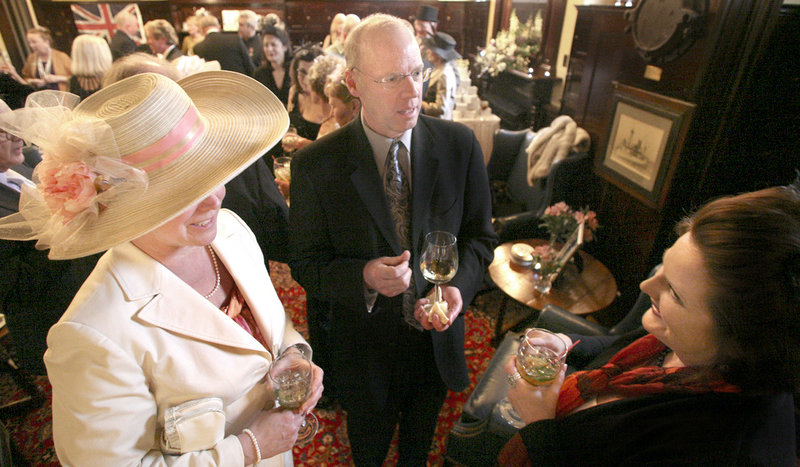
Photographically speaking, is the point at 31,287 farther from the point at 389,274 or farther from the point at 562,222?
the point at 562,222

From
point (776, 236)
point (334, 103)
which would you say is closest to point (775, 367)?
point (776, 236)

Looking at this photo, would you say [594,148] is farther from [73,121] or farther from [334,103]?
[73,121]

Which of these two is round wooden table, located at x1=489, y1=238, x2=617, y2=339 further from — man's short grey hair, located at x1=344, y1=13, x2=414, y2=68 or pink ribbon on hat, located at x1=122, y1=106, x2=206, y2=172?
pink ribbon on hat, located at x1=122, y1=106, x2=206, y2=172

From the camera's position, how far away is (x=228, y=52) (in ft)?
16.4

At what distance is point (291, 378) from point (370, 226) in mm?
609

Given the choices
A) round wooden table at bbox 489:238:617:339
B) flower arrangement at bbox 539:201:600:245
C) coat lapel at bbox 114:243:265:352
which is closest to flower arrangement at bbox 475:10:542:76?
flower arrangement at bbox 539:201:600:245

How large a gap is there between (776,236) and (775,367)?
0.29 m

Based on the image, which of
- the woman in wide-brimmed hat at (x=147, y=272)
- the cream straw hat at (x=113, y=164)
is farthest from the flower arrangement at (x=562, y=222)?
the cream straw hat at (x=113, y=164)

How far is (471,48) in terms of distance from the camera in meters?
9.67

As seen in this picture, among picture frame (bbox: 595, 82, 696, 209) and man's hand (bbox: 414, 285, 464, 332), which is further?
picture frame (bbox: 595, 82, 696, 209)

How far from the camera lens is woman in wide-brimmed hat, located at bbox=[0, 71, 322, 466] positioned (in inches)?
31.2

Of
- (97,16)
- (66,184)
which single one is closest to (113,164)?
(66,184)

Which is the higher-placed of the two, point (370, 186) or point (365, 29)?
point (365, 29)

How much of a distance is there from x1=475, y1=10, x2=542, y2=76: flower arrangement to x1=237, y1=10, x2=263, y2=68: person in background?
377 cm
